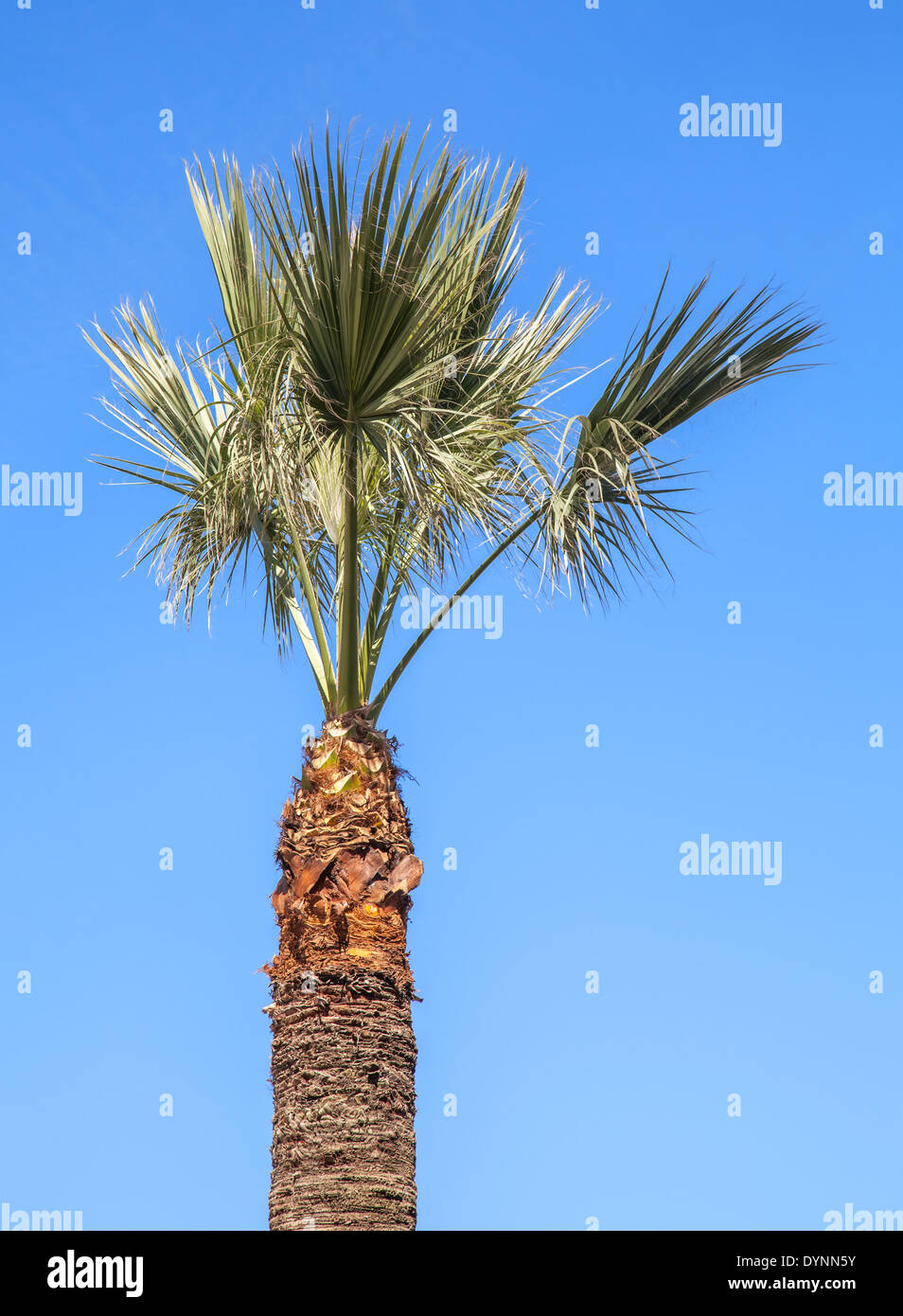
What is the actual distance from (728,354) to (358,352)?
2.17 metres

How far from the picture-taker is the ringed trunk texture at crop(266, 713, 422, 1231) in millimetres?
7078

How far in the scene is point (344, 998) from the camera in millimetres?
7340

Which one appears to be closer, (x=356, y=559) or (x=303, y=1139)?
(x=303, y=1139)

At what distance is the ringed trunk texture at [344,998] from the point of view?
279 inches

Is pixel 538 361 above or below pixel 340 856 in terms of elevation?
above

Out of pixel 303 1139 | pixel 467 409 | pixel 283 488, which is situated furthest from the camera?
pixel 467 409

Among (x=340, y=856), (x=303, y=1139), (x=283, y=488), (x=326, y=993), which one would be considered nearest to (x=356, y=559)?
(x=283, y=488)

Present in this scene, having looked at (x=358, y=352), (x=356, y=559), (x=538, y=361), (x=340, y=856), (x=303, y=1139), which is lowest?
(x=303, y=1139)
